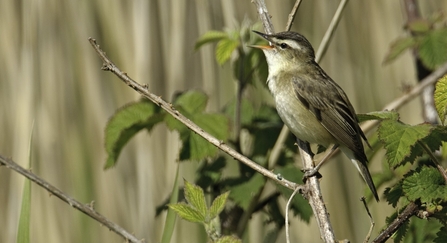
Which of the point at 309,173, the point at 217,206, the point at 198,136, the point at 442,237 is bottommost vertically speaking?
the point at 442,237

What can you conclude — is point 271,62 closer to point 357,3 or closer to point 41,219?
point 357,3

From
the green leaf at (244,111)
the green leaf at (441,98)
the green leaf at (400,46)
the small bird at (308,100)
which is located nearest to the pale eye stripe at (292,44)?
the small bird at (308,100)

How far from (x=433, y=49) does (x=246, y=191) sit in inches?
45.3

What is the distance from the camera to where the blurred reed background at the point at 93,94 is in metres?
3.47

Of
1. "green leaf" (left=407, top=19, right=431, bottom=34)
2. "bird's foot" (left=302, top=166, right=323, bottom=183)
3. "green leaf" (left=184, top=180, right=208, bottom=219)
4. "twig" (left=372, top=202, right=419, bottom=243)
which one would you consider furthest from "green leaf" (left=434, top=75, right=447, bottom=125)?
"green leaf" (left=407, top=19, right=431, bottom=34)

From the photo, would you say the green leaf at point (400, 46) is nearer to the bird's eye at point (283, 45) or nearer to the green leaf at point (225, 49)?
the bird's eye at point (283, 45)

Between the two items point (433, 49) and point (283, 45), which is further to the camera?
point (283, 45)

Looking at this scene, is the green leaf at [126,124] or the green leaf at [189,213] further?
the green leaf at [126,124]

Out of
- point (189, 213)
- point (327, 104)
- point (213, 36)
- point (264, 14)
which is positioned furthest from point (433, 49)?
point (189, 213)

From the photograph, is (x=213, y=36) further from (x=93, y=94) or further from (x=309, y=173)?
(x=93, y=94)

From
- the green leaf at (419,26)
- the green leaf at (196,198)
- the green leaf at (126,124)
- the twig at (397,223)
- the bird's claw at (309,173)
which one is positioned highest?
the green leaf at (419,26)

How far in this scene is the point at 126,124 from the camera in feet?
8.56

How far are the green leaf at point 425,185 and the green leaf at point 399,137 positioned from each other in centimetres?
7

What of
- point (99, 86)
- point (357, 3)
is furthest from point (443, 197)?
point (357, 3)
